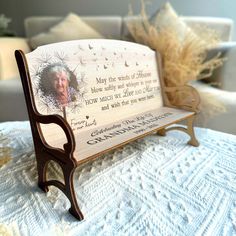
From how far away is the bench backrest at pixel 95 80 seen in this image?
21.4 inches

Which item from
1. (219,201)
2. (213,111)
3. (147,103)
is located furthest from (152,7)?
(219,201)

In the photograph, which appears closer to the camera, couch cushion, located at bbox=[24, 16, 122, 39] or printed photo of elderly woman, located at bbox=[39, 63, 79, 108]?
printed photo of elderly woman, located at bbox=[39, 63, 79, 108]

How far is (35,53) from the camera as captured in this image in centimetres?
54

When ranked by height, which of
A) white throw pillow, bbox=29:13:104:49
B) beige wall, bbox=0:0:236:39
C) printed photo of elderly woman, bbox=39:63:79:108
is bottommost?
printed photo of elderly woman, bbox=39:63:79:108

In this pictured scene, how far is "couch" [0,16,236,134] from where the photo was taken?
3.26 feet

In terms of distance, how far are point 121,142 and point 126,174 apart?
97mm

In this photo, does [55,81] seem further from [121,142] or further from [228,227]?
[228,227]

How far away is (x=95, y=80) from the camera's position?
64 cm

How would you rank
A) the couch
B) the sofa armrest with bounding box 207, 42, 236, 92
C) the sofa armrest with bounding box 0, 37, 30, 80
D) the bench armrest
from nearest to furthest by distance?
the bench armrest, the couch, the sofa armrest with bounding box 207, 42, 236, 92, the sofa armrest with bounding box 0, 37, 30, 80

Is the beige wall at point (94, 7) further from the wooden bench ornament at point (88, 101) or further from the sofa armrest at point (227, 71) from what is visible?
the wooden bench ornament at point (88, 101)

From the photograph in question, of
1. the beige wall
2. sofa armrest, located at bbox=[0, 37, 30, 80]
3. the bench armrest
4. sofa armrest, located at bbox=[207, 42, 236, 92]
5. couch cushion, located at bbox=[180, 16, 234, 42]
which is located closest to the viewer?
the bench armrest

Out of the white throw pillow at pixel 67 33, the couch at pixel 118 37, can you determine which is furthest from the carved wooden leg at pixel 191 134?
the white throw pillow at pixel 67 33

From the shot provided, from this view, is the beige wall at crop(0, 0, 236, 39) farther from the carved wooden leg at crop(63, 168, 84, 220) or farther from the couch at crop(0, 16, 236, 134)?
the carved wooden leg at crop(63, 168, 84, 220)

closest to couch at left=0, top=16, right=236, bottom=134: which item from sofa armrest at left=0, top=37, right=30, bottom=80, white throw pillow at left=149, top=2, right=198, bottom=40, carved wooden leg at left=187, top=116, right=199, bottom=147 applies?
sofa armrest at left=0, top=37, right=30, bottom=80
